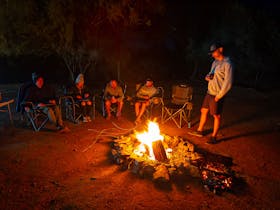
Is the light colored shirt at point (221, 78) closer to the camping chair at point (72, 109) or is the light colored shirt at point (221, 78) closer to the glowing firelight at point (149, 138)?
the glowing firelight at point (149, 138)

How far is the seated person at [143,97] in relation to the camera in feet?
18.2

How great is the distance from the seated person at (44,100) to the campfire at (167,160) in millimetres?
1596

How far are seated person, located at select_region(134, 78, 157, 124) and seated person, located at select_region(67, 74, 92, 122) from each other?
1.17m

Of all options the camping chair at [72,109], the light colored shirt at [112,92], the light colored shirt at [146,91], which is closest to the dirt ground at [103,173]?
the camping chair at [72,109]

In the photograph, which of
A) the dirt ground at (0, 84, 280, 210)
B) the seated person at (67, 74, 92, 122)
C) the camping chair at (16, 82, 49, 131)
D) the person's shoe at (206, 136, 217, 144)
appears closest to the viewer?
the dirt ground at (0, 84, 280, 210)

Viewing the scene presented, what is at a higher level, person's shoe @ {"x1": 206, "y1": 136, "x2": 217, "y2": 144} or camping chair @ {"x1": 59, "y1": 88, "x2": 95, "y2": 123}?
camping chair @ {"x1": 59, "y1": 88, "x2": 95, "y2": 123}

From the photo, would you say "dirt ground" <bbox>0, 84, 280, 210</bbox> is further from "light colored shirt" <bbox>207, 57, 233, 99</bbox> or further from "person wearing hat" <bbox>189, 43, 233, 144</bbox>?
"light colored shirt" <bbox>207, 57, 233, 99</bbox>

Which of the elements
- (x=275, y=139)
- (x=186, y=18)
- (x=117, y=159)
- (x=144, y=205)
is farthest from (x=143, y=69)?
Answer: (x=144, y=205)

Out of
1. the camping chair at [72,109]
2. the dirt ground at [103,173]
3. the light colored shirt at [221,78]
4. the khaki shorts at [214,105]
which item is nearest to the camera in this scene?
the dirt ground at [103,173]

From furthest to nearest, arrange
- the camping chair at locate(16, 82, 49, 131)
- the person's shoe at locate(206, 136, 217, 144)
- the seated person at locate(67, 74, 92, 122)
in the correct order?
1. the seated person at locate(67, 74, 92, 122)
2. the camping chair at locate(16, 82, 49, 131)
3. the person's shoe at locate(206, 136, 217, 144)

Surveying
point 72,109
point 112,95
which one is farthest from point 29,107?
point 112,95

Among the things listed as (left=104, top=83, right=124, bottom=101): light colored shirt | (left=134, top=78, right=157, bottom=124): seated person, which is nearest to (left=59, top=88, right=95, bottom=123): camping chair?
(left=104, top=83, right=124, bottom=101): light colored shirt

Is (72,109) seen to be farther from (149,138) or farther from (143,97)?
(149,138)

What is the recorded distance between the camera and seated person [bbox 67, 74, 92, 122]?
18.1 ft
